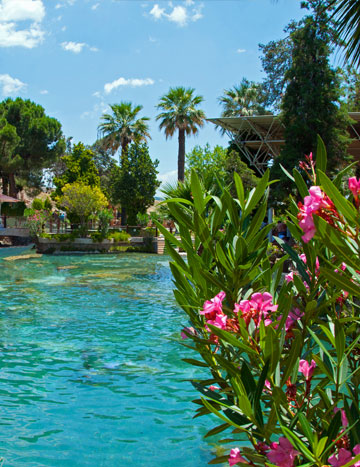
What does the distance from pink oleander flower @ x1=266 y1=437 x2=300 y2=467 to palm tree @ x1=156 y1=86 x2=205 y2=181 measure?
33397 millimetres

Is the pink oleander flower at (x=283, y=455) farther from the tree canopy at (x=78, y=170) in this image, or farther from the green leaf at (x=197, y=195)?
the tree canopy at (x=78, y=170)

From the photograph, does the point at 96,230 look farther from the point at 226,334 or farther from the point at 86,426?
the point at 226,334

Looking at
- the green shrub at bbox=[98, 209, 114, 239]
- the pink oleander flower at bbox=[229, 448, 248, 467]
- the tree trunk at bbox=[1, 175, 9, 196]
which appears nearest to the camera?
the pink oleander flower at bbox=[229, 448, 248, 467]

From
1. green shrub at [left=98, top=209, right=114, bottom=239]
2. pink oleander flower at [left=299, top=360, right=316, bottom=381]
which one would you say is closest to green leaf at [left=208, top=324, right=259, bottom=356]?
pink oleander flower at [left=299, top=360, right=316, bottom=381]

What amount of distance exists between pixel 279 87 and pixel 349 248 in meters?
33.0

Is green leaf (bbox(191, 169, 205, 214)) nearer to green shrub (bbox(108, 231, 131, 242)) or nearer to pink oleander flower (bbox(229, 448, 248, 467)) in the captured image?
pink oleander flower (bbox(229, 448, 248, 467))

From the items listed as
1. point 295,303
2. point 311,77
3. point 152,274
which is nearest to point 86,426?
point 295,303

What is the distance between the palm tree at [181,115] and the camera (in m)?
34.7

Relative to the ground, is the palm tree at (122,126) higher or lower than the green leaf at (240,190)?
higher

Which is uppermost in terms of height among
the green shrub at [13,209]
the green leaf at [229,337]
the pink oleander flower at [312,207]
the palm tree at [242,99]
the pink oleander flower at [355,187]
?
the palm tree at [242,99]

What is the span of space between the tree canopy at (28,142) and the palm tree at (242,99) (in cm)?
1631

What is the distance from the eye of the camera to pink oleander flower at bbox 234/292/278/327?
1.81m

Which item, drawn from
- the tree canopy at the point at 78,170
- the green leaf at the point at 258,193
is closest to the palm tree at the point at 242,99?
the tree canopy at the point at 78,170

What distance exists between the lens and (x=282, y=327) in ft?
6.04
